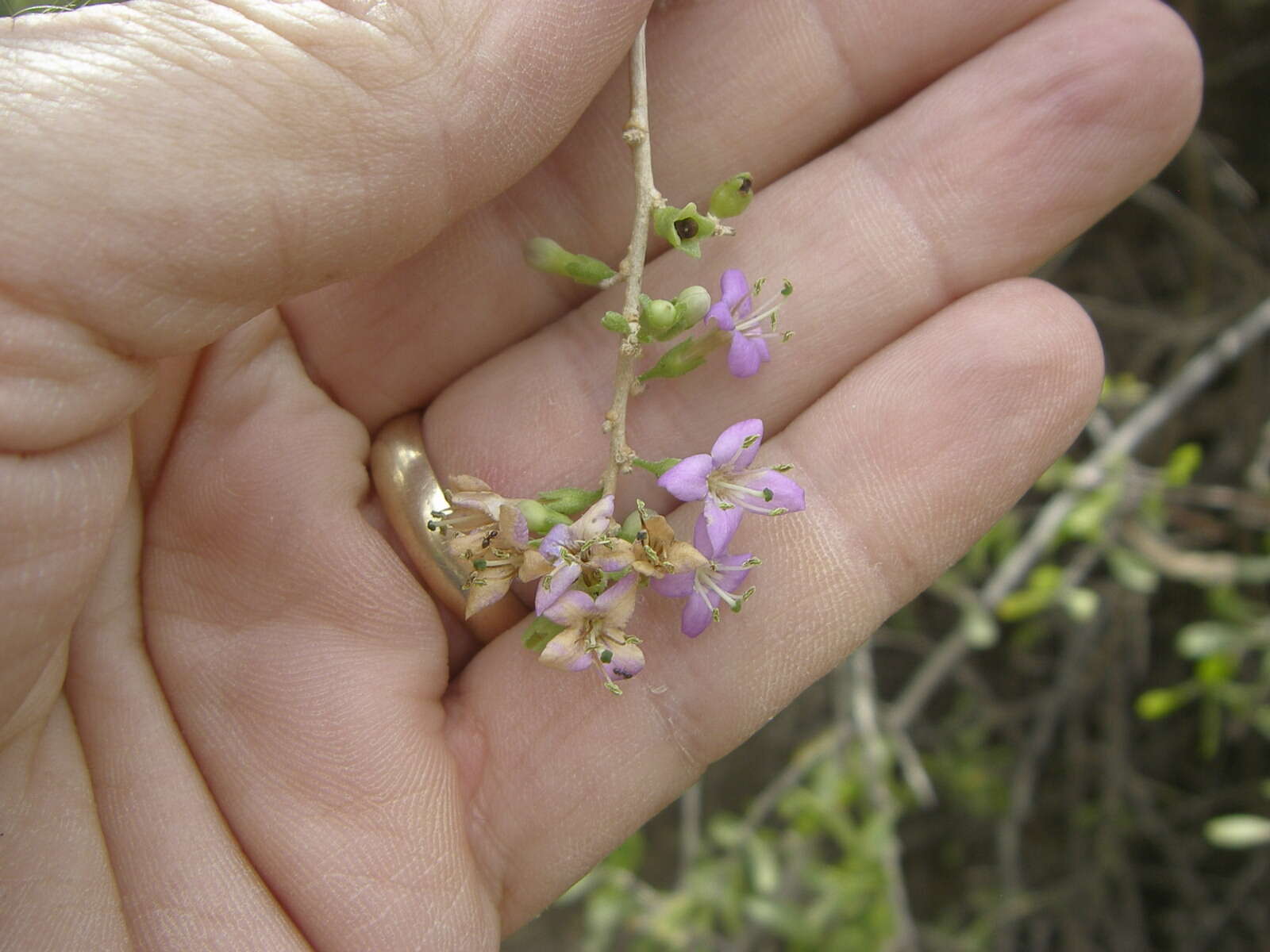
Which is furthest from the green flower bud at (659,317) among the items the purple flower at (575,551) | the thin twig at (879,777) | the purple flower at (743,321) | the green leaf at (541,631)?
the thin twig at (879,777)

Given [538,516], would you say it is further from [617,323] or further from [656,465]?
[617,323]

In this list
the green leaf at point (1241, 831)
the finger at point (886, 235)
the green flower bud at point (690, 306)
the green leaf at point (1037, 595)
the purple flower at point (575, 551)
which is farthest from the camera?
the green leaf at point (1037, 595)

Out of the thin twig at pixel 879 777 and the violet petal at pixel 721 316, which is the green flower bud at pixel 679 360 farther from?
the thin twig at pixel 879 777

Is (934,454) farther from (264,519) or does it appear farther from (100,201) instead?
(100,201)

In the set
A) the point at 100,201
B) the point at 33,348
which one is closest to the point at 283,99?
the point at 100,201

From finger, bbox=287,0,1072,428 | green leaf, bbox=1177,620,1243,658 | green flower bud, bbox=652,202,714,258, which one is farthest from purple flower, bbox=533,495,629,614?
green leaf, bbox=1177,620,1243,658

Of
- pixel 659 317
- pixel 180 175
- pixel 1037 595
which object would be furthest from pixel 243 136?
pixel 1037 595
